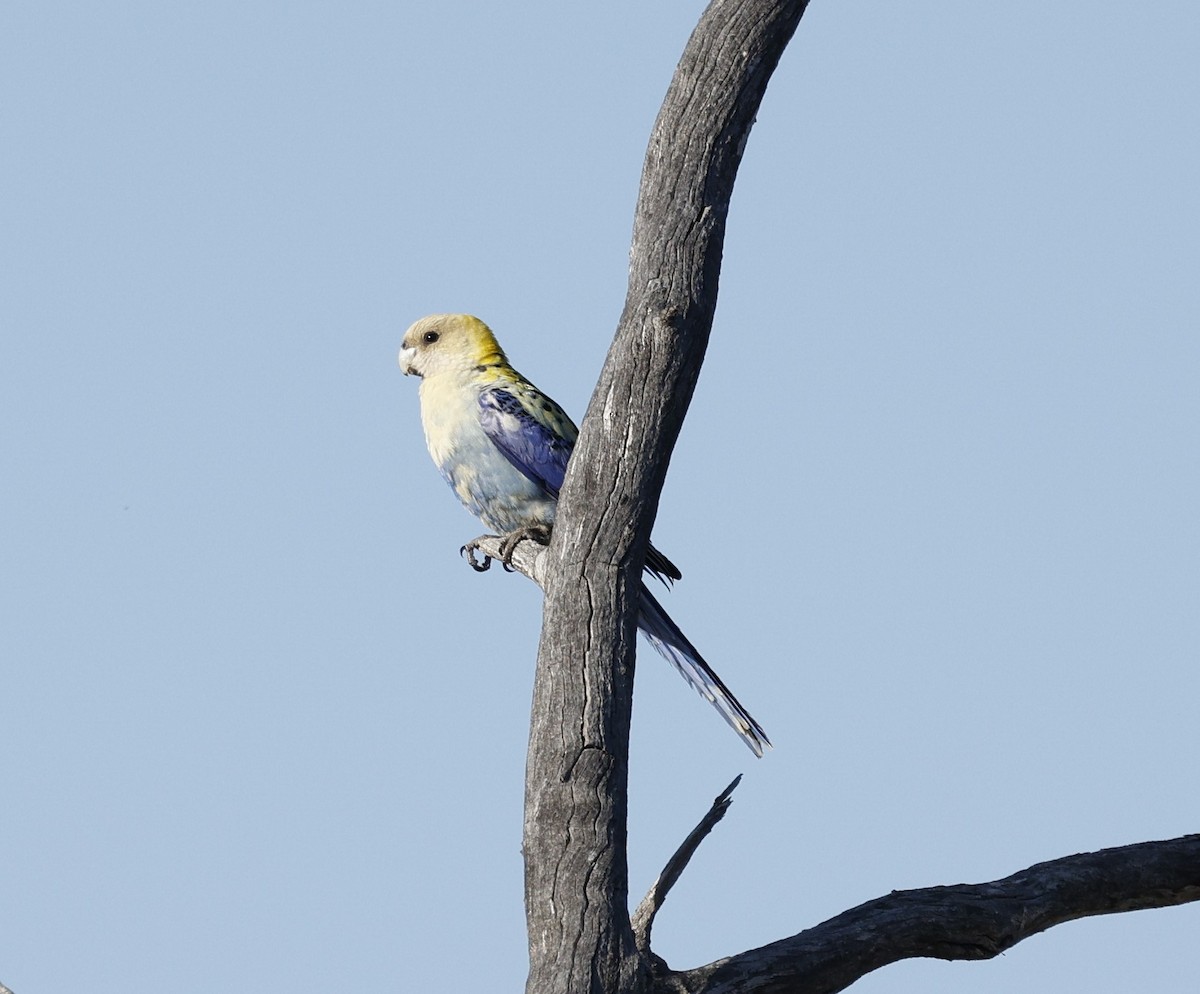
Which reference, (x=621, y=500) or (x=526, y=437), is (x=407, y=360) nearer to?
(x=526, y=437)

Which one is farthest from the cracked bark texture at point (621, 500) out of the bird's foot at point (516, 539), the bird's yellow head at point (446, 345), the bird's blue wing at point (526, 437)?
the bird's yellow head at point (446, 345)

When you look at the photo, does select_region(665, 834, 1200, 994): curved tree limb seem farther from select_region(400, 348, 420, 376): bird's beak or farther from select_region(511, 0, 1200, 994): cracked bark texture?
select_region(400, 348, 420, 376): bird's beak

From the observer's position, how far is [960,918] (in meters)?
4.96

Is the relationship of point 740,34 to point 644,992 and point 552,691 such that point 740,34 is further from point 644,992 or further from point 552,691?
point 644,992

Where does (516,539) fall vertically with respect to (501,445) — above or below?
below

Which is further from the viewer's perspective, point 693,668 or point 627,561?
point 693,668

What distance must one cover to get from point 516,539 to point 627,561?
7.20 feet

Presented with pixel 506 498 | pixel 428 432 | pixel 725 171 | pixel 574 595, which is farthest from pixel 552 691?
pixel 428 432

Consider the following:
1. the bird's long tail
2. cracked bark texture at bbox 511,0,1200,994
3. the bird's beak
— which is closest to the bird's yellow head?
the bird's beak

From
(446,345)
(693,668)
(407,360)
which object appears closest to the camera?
(693,668)

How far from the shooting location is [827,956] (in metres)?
4.77

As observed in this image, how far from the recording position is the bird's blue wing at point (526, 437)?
7.36 metres

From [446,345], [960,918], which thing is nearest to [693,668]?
[960,918]

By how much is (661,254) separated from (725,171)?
317mm
